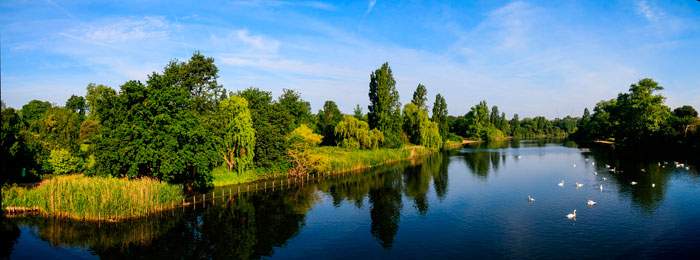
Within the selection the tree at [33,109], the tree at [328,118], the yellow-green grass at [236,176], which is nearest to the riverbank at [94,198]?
the yellow-green grass at [236,176]

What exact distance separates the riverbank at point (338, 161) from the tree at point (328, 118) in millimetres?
17769

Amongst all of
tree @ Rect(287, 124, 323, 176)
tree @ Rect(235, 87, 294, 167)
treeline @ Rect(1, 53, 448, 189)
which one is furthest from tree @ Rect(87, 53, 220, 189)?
tree @ Rect(287, 124, 323, 176)

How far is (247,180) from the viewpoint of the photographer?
52.1 meters

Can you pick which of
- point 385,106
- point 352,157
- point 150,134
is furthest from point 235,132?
point 385,106

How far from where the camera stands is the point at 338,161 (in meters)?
65.3

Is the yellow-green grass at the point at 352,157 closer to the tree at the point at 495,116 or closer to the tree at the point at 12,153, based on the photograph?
the tree at the point at 12,153

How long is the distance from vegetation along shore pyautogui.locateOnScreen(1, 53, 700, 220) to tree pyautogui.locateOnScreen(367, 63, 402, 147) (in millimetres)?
209

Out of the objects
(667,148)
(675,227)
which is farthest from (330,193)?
(667,148)

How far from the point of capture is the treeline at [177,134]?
122ft

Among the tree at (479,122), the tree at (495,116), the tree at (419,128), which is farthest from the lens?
the tree at (495,116)

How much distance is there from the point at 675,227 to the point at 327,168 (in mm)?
40046

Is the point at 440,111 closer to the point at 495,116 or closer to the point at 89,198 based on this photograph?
the point at 495,116

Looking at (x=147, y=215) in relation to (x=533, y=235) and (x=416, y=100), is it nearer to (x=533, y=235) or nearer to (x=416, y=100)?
(x=533, y=235)

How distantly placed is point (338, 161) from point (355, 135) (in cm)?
1253
